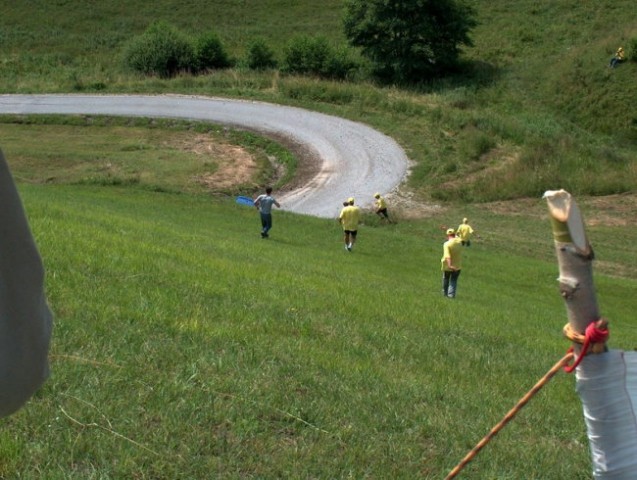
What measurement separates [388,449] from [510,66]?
5602cm

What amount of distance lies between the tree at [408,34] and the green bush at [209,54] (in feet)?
28.5

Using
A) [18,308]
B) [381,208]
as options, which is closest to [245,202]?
[381,208]

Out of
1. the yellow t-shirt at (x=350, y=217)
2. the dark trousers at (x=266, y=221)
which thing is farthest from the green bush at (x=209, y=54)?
the yellow t-shirt at (x=350, y=217)

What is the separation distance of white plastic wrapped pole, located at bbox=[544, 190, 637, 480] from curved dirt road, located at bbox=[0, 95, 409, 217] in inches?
1217

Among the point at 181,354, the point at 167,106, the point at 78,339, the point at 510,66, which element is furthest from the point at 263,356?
the point at 510,66

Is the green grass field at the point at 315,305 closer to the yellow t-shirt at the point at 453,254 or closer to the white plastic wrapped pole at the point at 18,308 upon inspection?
the yellow t-shirt at the point at 453,254

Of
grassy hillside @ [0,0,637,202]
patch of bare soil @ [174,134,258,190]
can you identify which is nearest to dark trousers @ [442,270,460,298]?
grassy hillside @ [0,0,637,202]

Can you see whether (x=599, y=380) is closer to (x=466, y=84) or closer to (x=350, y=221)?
(x=350, y=221)

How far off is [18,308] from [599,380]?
2.58 meters

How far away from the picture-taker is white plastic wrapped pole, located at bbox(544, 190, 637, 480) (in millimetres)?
3926

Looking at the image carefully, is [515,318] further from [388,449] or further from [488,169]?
[488,169]

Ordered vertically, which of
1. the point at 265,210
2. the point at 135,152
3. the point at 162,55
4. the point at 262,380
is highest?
the point at 262,380

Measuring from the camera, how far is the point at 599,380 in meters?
3.99

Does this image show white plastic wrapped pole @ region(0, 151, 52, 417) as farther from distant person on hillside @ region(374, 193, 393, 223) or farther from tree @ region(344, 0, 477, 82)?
tree @ region(344, 0, 477, 82)
